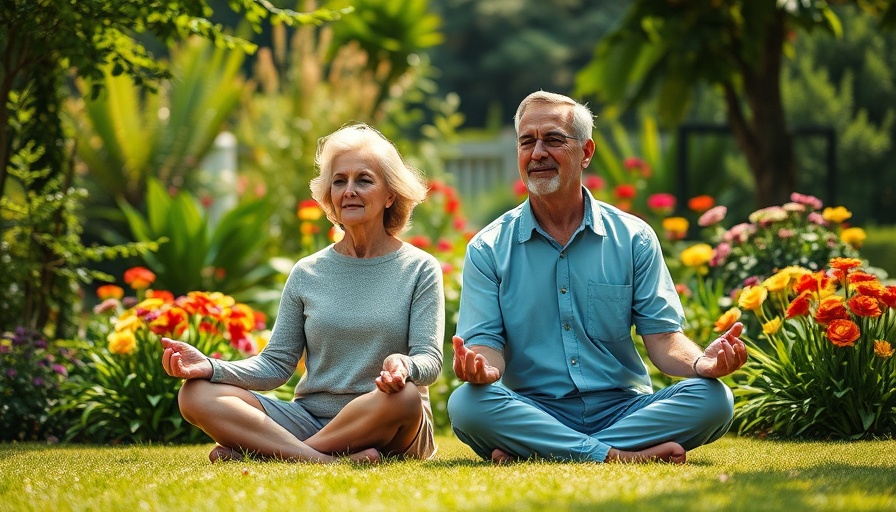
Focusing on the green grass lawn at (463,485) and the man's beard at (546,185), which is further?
the man's beard at (546,185)

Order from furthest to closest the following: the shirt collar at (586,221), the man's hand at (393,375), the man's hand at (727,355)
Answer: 1. the shirt collar at (586,221)
2. the man's hand at (393,375)
3. the man's hand at (727,355)

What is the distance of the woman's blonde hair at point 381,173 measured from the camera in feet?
14.6

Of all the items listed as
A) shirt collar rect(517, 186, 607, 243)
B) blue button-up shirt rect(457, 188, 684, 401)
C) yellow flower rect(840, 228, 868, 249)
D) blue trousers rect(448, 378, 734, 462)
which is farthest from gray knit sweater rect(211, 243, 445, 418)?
yellow flower rect(840, 228, 868, 249)

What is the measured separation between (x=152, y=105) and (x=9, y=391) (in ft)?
21.2

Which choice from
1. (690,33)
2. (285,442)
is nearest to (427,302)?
(285,442)

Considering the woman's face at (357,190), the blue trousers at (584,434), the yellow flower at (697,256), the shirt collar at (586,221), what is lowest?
the blue trousers at (584,434)

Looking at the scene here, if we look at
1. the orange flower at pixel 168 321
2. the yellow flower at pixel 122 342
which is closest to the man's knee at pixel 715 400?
the orange flower at pixel 168 321

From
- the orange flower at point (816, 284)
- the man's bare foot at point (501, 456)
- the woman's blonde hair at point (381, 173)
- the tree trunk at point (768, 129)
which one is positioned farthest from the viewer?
the tree trunk at point (768, 129)

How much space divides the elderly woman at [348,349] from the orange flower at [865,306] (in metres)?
1.66

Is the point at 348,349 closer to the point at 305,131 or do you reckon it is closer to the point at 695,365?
the point at 695,365

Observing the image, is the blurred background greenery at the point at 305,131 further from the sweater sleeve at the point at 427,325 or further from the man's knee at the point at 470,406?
the man's knee at the point at 470,406

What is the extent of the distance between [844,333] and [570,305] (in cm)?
120

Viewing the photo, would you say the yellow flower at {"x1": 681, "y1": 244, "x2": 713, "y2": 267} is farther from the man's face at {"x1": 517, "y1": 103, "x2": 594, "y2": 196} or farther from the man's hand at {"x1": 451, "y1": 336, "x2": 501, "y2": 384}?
the man's hand at {"x1": 451, "y1": 336, "x2": 501, "y2": 384}

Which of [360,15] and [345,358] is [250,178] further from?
[345,358]
